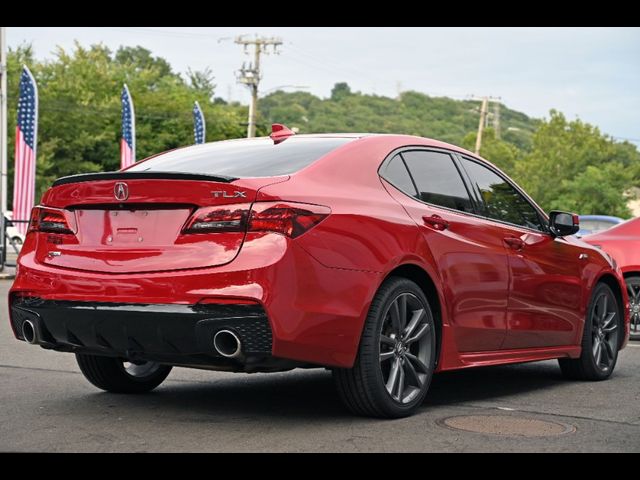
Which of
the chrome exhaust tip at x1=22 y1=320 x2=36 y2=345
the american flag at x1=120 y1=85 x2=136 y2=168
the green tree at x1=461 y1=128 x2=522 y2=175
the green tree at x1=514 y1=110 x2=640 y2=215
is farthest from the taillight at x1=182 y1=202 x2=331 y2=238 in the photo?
the green tree at x1=461 y1=128 x2=522 y2=175

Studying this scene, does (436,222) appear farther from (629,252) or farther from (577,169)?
(577,169)

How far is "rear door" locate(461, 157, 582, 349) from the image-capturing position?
7.21 meters

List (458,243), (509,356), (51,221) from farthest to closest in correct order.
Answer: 1. (509,356)
2. (458,243)
3. (51,221)

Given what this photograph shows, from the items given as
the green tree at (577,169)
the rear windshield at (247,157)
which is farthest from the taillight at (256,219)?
the green tree at (577,169)

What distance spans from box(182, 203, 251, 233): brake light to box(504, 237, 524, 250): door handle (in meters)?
2.34

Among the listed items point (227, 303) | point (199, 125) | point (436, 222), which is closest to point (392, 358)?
point (436, 222)

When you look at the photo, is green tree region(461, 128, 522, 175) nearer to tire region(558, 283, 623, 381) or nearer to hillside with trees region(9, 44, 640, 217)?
hillside with trees region(9, 44, 640, 217)

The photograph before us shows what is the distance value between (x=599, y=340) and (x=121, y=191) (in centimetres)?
430

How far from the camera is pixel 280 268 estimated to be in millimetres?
5332
